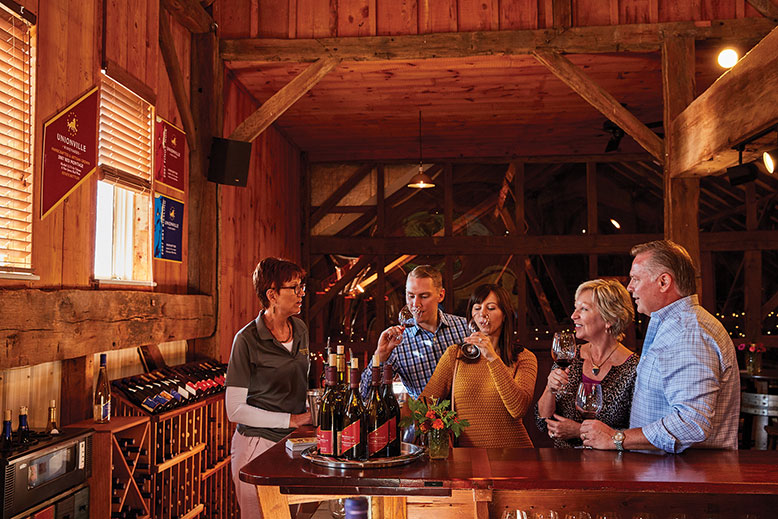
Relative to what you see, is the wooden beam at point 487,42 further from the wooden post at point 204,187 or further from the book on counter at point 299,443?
the book on counter at point 299,443

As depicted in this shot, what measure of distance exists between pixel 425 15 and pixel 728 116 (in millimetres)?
2339

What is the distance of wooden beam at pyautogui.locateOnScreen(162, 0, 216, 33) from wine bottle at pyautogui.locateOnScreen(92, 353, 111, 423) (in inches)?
96.8

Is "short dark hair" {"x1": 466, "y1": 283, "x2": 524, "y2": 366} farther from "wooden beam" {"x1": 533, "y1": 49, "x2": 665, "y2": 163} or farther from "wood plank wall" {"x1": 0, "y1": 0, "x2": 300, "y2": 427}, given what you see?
"wooden beam" {"x1": 533, "y1": 49, "x2": 665, "y2": 163}

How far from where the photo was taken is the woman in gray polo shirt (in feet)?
10.5

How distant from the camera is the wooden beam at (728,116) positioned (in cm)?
376

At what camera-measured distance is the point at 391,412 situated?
2.46 meters

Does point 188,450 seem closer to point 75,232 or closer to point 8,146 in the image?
point 75,232

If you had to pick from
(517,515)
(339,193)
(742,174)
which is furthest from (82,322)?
(339,193)

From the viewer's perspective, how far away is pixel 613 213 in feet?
31.2

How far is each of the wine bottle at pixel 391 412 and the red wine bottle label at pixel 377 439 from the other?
0.07 feet

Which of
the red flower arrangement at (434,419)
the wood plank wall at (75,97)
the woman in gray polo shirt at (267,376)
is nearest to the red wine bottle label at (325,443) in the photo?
the red flower arrangement at (434,419)

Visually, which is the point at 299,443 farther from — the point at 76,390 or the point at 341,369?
the point at 76,390

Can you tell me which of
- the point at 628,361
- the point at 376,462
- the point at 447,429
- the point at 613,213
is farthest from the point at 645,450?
the point at 613,213

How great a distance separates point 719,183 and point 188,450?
7.73m
